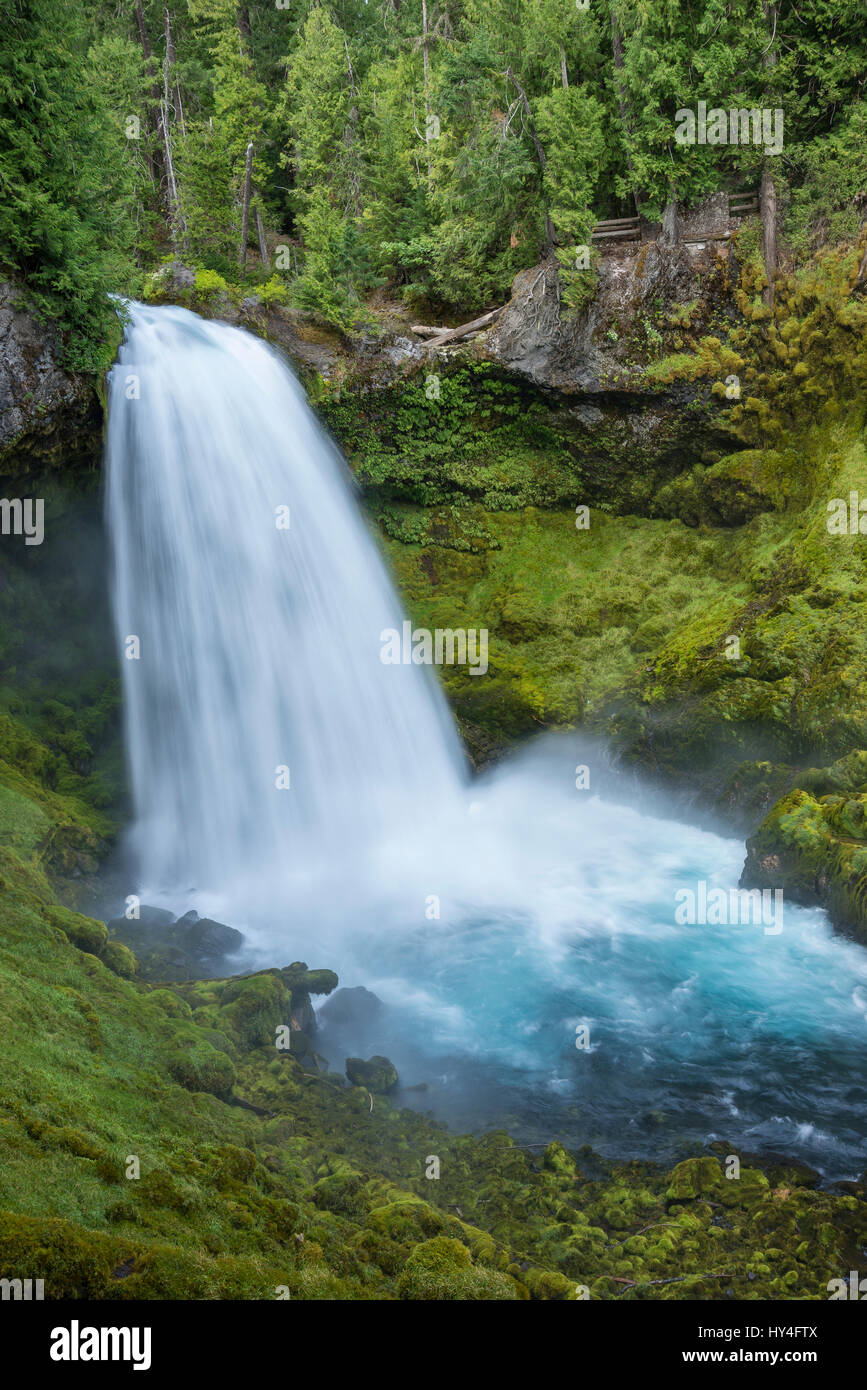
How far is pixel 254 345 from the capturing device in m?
17.9

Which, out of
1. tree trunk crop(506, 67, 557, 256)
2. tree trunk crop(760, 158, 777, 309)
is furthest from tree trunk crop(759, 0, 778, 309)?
tree trunk crop(506, 67, 557, 256)

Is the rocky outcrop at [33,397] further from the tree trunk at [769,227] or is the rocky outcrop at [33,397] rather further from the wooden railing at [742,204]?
the wooden railing at [742,204]

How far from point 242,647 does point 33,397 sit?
5516mm

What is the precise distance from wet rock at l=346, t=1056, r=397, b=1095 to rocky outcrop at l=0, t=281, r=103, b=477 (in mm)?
10055

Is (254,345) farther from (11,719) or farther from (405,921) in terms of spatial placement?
(405,921)

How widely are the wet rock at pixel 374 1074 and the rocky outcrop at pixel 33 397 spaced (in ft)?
33.0

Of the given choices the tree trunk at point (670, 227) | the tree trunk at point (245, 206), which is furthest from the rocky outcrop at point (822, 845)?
the tree trunk at point (245, 206)

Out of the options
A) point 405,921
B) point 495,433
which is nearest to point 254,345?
point 495,433

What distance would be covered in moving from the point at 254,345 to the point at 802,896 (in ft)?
51.9

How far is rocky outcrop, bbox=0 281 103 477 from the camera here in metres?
11.7

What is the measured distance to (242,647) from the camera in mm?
15469

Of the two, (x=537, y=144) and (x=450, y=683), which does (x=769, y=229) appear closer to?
(x=537, y=144)

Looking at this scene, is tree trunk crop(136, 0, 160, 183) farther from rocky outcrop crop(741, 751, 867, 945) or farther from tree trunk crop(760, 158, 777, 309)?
rocky outcrop crop(741, 751, 867, 945)

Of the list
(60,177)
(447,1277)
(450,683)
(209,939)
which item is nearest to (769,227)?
(450,683)
